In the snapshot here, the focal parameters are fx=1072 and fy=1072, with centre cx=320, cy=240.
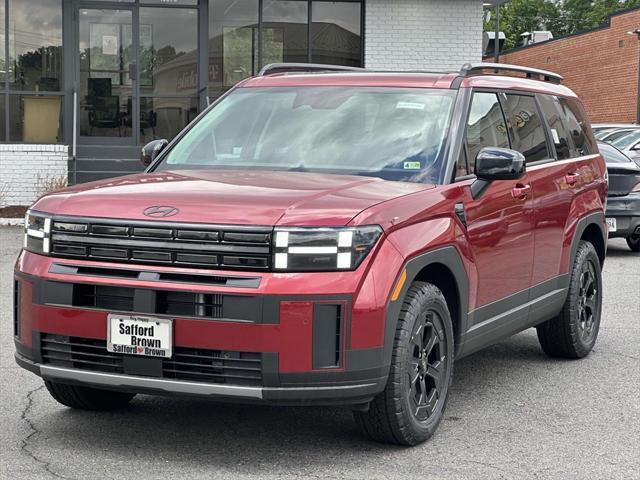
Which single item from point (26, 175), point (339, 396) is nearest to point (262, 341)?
point (339, 396)

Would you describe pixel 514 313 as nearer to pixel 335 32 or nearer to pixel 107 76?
pixel 107 76

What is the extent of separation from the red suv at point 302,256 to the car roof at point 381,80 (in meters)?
0.02

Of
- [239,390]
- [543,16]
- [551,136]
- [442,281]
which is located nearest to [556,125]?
[551,136]

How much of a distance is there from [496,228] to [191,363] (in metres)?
2.06

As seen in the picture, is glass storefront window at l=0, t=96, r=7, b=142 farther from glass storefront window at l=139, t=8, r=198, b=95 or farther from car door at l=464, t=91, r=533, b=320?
car door at l=464, t=91, r=533, b=320

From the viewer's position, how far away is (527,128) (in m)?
6.78

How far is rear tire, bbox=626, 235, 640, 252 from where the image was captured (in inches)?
587

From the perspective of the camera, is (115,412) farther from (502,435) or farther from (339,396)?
(502,435)

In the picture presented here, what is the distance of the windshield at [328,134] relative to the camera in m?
5.62

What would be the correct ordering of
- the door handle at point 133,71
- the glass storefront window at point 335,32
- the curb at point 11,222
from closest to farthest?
the curb at point 11,222 < the door handle at point 133,71 < the glass storefront window at point 335,32

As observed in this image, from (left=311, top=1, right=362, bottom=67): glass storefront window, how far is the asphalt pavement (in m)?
14.9

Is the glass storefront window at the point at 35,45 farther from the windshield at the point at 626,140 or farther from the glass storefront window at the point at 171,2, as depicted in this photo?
the windshield at the point at 626,140

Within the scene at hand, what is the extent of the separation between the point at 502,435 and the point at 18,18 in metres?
16.1

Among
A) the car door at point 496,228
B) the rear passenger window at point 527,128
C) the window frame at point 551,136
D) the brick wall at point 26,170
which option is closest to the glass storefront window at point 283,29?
the brick wall at point 26,170
